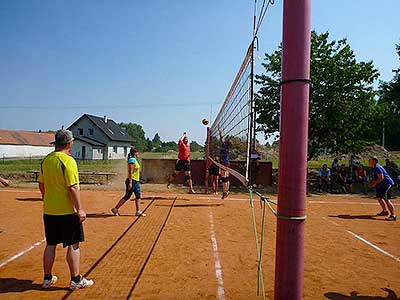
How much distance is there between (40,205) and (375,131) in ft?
55.3

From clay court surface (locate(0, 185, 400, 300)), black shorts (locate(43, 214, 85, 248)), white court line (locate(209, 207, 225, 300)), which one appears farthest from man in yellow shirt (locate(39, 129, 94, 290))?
white court line (locate(209, 207, 225, 300))

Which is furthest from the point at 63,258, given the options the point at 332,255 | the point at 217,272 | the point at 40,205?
the point at 40,205

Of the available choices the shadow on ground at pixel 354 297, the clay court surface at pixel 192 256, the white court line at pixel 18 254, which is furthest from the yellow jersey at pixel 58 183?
the shadow on ground at pixel 354 297

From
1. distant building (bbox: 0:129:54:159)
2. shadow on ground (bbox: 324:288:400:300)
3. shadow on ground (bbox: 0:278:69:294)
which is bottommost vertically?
shadow on ground (bbox: 0:278:69:294)

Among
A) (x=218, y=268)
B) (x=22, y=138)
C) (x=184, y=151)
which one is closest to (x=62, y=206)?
(x=218, y=268)

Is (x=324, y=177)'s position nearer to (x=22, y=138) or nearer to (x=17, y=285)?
(x=17, y=285)

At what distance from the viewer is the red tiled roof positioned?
63556 millimetres

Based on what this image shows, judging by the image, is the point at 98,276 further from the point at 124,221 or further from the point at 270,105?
the point at 270,105

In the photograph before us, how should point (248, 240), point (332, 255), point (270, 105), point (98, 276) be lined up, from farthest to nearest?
point (270, 105), point (248, 240), point (332, 255), point (98, 276)

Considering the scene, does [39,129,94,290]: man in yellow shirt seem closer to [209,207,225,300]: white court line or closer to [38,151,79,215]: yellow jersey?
[38,151,79,215]: yellow jersey

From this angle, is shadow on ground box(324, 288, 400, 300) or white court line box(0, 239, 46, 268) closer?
shadow on ground box(324, 288, 400, 300)

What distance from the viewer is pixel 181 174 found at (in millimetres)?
18922

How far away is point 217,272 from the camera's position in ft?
16.2

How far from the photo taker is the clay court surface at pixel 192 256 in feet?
14.1
